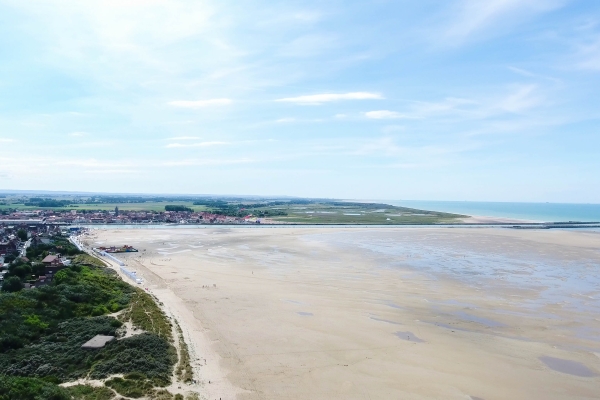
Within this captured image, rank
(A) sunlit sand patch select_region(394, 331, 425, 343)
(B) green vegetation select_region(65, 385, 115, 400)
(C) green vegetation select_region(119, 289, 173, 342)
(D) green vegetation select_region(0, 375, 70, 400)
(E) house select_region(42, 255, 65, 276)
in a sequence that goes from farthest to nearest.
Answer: (E) house select_region(42, 255, 65, 276) < (A) sunlit sand patch select_region(394, 331, 425, 343) < (C) green vegetation select_region(119, 289, 173, 342) < (B) green vegetation select_region(65, 385, 115, 400) < (D) green vegetation select_region(0, 375, 70, 400)

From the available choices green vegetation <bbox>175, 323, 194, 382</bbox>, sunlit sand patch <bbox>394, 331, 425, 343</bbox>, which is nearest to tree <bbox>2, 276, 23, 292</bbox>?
green vegetation <bbox>175, 323, 194, 382</bbox>

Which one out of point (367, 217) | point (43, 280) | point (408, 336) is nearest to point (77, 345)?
Result: point (43, 280)

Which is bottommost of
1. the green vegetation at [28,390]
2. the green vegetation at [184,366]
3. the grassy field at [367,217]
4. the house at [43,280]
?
the green vegetation at [184,366]

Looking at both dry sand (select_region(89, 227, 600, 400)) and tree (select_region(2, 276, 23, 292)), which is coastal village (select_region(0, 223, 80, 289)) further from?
dry sand (select_region(89, 227, 600, 400))

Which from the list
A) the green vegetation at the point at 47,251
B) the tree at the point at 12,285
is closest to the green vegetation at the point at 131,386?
the tree at the point at 12,285

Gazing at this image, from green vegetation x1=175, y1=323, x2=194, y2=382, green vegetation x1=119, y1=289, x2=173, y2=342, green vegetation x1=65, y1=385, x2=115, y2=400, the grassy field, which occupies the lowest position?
green vegetation x1=175, y1=323, x2=194, y2=382

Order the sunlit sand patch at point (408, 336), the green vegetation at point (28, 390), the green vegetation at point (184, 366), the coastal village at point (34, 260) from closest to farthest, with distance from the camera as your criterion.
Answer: the green vegetation at point (28, 390) → the green vegetation at point (184, 366) → the sunlit sand patch at point (408, 336) → the coastal village at point (34, 260)

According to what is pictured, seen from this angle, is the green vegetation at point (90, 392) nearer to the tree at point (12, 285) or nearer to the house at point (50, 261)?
the tree at point (12, 285)

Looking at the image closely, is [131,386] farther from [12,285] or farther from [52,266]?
[52,266]
